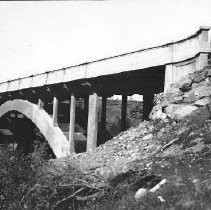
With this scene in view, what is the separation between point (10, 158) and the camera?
939cm

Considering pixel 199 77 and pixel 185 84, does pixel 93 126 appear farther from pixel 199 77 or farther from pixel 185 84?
pixel 199 77

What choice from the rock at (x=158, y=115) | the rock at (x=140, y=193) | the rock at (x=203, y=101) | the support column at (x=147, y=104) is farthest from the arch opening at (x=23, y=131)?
the rock at (x=140, y=193)

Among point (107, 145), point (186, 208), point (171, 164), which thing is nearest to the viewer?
point (186, 208)

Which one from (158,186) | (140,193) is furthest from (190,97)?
(140,193)

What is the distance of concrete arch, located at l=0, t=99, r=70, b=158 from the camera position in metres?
16.1

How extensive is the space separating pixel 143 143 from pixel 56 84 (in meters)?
7.65

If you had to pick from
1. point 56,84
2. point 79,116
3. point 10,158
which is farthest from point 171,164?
point 79,116

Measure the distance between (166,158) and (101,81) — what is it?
6522 millimetres

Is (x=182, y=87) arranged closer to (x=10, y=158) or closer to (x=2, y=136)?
(x=10, y=158)

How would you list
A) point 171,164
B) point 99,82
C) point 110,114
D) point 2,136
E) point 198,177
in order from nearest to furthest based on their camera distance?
point 198,177 < point 171,164 < point 99,82 < point 2,136 < point 110,114

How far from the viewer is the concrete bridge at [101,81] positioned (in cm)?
1062

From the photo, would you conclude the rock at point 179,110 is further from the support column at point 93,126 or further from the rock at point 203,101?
the support column at point 93,126

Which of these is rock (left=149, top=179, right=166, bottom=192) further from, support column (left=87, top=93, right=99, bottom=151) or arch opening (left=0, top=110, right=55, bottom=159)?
arch opening (left=0, top=110, right=55, bottom=159)

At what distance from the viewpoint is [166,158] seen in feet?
25.8
